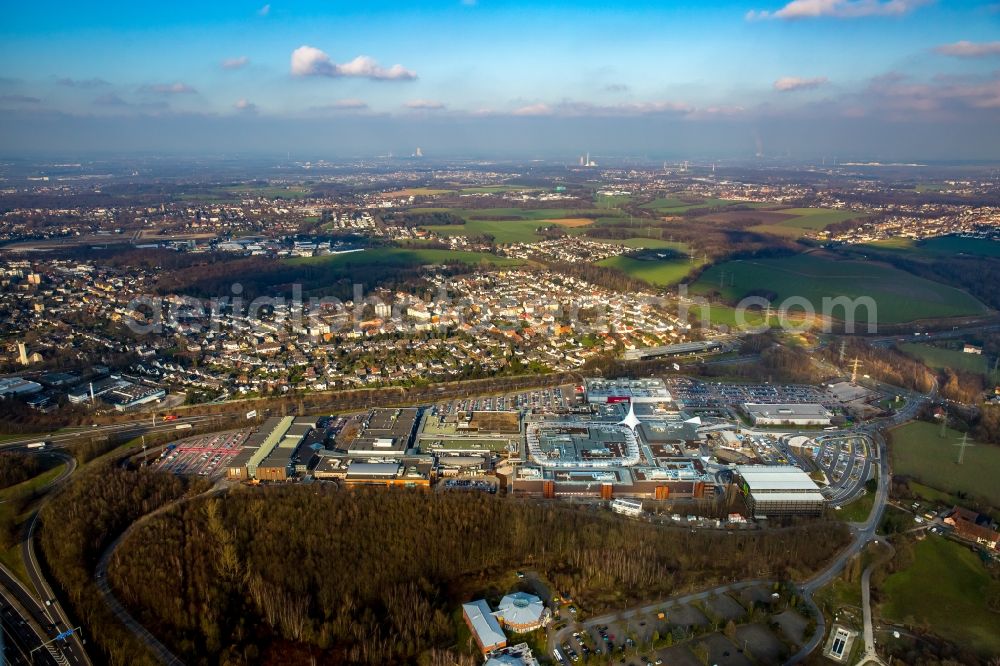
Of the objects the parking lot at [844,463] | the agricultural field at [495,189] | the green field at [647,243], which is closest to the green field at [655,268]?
the green field at [647,243]

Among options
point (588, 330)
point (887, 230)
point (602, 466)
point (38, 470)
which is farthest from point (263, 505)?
point (887, 230)

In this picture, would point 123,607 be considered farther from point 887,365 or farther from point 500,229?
point 500,229

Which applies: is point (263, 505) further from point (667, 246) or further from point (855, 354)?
point (667, 246)

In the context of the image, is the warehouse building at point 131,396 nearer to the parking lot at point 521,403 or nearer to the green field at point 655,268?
the parking lot at point 521,403

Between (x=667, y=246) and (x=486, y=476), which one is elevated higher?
(x=667, y=246)

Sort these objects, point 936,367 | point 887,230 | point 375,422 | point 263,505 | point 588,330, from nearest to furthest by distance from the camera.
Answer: point 263,505 → point 375,422 → point 936,367 → point 588,330 → point 887,230

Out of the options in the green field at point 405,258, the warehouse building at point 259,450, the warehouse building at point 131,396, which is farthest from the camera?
the green field at point 405,258
